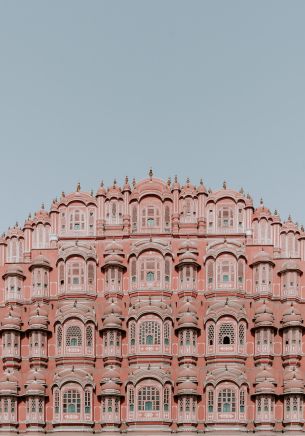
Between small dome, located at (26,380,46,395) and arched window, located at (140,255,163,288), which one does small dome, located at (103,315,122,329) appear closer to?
arched window, located at (140,255,163,288)

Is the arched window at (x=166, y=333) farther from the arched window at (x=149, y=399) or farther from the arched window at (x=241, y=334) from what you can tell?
the arched window at (x=241, y=334)

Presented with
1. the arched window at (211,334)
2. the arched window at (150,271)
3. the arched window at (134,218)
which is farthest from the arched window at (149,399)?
the arched window at (134,218)

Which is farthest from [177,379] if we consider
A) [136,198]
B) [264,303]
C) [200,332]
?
[136,198]

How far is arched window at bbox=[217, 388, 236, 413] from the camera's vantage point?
216ft

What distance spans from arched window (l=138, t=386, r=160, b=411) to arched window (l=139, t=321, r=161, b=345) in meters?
3.14

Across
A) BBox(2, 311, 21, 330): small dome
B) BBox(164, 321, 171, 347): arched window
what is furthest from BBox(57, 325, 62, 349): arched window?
BBox(164, 321, 171, 347): arched window

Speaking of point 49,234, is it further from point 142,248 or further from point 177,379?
point 177,379

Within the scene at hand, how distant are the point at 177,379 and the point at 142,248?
9359mm

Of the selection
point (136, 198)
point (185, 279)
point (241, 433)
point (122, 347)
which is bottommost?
point (241, 433)

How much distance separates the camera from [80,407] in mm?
66375

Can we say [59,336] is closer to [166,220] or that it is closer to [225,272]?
[166,220]

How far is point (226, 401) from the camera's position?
66000 mm

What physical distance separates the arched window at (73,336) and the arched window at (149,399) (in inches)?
218

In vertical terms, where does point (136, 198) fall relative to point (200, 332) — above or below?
above
